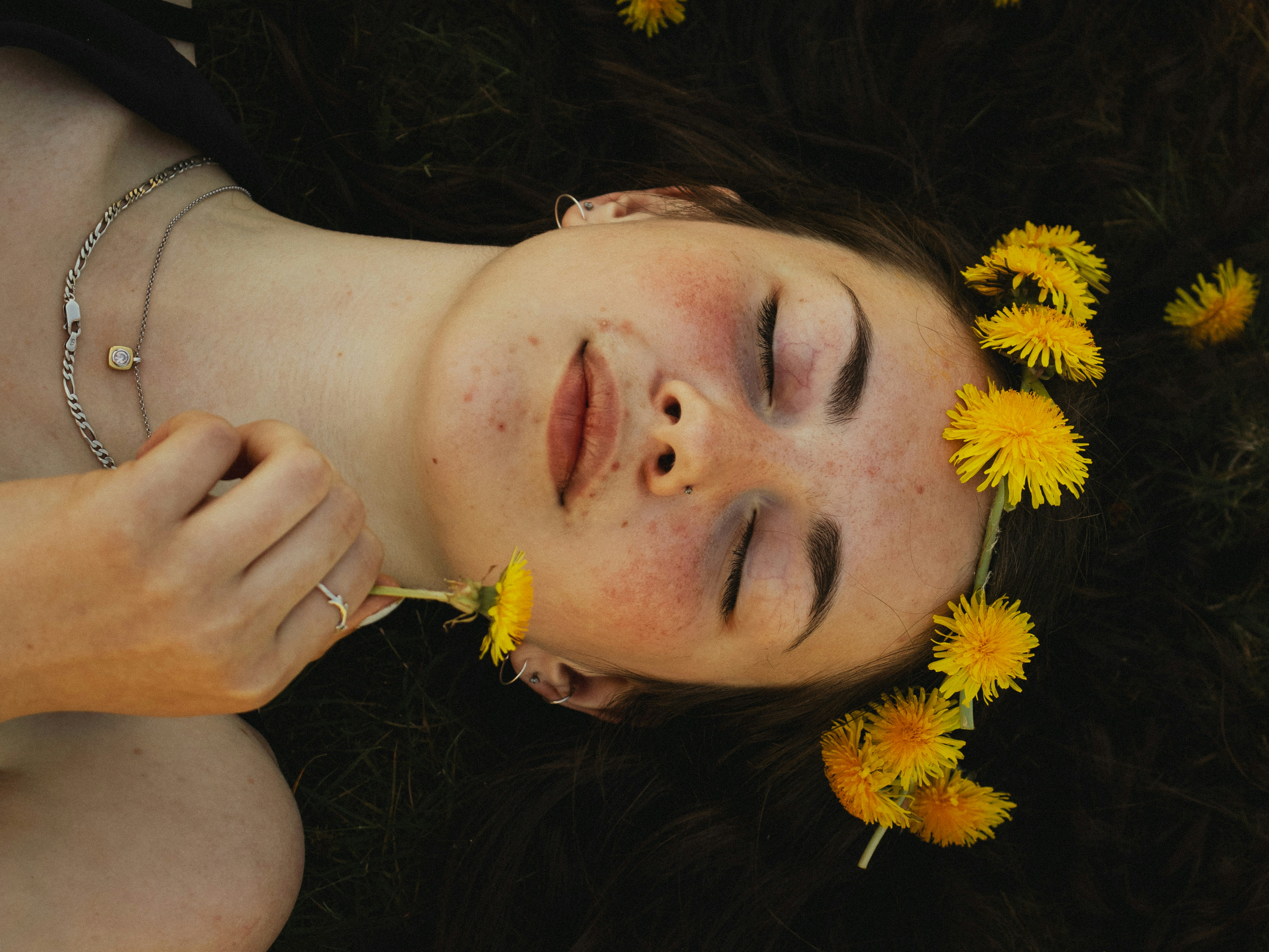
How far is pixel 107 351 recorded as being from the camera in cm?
177

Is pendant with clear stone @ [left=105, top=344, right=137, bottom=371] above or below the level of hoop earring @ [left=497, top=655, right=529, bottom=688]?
above

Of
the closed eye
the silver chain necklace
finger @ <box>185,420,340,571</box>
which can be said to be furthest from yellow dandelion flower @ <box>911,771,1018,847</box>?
the silver chain necklace

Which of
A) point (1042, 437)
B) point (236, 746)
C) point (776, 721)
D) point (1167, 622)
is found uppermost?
point (1042, 437)

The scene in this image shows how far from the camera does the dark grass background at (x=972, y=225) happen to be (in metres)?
2.29

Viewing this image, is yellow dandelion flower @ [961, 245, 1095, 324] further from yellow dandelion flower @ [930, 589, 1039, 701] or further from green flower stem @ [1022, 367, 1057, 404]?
yellow dandelion flower @ [930, 589, 1039, 701]

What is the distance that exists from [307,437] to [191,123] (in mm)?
780

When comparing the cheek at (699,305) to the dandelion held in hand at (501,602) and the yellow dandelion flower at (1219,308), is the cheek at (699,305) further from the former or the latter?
the yellow dandelion flower at (1219,308)

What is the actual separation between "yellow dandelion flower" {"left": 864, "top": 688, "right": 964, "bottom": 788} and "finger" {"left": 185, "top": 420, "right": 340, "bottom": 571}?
4.04ft

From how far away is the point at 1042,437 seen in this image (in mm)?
1592

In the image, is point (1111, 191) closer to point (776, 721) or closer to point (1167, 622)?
point (1167, 622)

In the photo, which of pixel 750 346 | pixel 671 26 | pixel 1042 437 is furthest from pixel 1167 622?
pixel 671 26

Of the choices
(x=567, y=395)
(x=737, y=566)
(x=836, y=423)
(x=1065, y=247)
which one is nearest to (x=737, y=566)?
(x=737, y=566)

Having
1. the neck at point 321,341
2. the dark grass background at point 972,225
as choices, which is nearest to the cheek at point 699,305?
the neck at point 321,341

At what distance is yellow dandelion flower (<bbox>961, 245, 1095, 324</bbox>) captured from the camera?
5.76 feet
